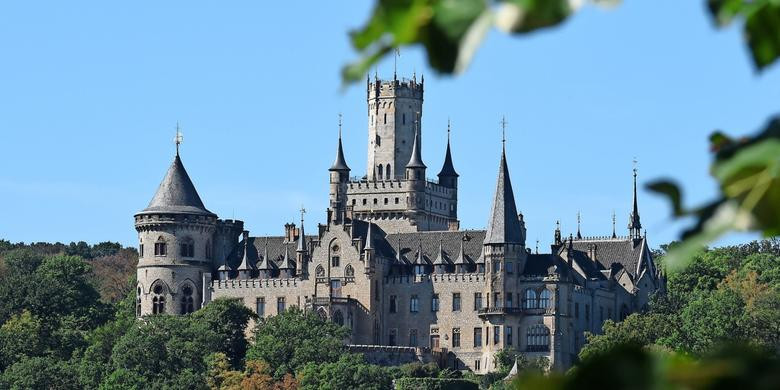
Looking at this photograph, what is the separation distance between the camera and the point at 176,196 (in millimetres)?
124375

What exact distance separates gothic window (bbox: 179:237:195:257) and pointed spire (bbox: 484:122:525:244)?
59.7 ft

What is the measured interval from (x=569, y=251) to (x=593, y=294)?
117 inches

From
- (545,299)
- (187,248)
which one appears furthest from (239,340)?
(545,299)

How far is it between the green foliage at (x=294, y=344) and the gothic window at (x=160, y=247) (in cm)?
1267

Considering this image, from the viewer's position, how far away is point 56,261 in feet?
428

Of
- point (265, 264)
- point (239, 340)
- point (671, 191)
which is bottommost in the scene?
point (671, 191)

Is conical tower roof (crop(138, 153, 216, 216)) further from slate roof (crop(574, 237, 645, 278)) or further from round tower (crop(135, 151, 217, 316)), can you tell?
slate roof (crop(574, 237, 645, 278))

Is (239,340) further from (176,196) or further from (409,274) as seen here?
(176,196)

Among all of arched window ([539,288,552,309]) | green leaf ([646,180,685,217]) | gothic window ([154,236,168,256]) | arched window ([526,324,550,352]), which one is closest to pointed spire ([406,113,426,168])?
gothic window ([154,236,168,256])

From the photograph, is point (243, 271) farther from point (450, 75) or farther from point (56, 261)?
point (450, 75)

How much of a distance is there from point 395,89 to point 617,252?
21230 mm

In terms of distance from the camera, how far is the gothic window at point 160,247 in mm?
120125

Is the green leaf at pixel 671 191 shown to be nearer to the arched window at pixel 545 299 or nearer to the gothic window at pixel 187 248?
the arched window at pixel 545 299

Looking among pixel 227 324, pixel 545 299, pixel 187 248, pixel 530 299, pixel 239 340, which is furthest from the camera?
pixel 187 248
